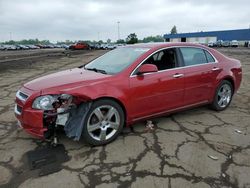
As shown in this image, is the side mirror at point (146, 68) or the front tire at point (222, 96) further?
the front tire at point (222, 96)

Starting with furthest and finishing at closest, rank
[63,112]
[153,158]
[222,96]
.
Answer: [222,96] < [63,112] < [153,158]

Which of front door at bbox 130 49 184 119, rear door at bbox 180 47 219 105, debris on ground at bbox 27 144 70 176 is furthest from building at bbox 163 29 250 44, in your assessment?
debris on ground at bbox 27 144 70 176

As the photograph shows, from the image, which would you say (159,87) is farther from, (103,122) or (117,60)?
(103,122)

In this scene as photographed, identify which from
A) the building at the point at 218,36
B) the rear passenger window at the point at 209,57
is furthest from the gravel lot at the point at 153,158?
the building at the point at 218,36

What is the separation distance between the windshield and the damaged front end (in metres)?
0.85

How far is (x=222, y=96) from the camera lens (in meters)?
5.36

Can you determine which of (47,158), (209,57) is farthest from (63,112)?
(209,57)

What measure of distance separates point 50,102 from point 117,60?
162 centimetres

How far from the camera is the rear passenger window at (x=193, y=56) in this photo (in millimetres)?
4642

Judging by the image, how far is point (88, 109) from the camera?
3480 mm

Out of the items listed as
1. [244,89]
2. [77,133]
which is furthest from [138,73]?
[244,89]

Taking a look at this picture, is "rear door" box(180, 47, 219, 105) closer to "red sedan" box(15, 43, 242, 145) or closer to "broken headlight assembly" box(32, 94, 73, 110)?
"red sedan" box(15, 43, 242, 145)

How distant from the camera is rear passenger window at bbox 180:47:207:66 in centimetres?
464

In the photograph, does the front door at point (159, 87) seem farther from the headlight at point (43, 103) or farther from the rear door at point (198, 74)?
the headlight at point (43, 103)
